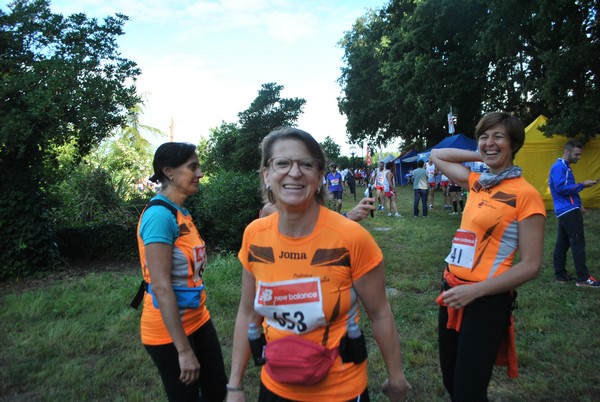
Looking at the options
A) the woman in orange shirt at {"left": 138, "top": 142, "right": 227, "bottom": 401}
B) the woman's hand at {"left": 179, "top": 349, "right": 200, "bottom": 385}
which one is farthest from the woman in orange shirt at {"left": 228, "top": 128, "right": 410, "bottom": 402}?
the woman in orange shirt at {"left": 138, "top": 142, "right": 227, "bottom": 401}

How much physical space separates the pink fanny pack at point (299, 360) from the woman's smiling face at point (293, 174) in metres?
0.59

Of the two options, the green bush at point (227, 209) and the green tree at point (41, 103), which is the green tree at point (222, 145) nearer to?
the green bush at point (227, 209)

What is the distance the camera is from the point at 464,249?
240cm

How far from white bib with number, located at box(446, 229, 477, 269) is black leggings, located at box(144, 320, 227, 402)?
66.1 inches

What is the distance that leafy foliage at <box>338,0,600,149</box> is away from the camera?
520 inches

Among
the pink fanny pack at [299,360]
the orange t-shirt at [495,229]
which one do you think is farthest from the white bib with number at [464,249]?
the pink fanny pack at [299,360]

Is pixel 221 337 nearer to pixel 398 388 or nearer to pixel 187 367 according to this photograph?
pixel 187 367

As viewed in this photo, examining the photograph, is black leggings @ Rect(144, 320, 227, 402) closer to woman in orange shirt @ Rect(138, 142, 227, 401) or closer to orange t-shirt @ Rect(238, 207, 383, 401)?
woman in orange shirt @ Rect(138, 142, 227, 401)

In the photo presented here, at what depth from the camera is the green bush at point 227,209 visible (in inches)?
361

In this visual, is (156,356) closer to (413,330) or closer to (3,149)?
(413,330)

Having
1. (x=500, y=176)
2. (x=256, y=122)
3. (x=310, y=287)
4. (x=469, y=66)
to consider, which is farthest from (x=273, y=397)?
(x=256, y=122)

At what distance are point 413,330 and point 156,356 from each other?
3.30 metres

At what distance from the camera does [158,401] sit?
3.38 metres

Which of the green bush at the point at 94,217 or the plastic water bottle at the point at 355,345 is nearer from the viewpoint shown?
the plastic water bottle at the point at 355,345
